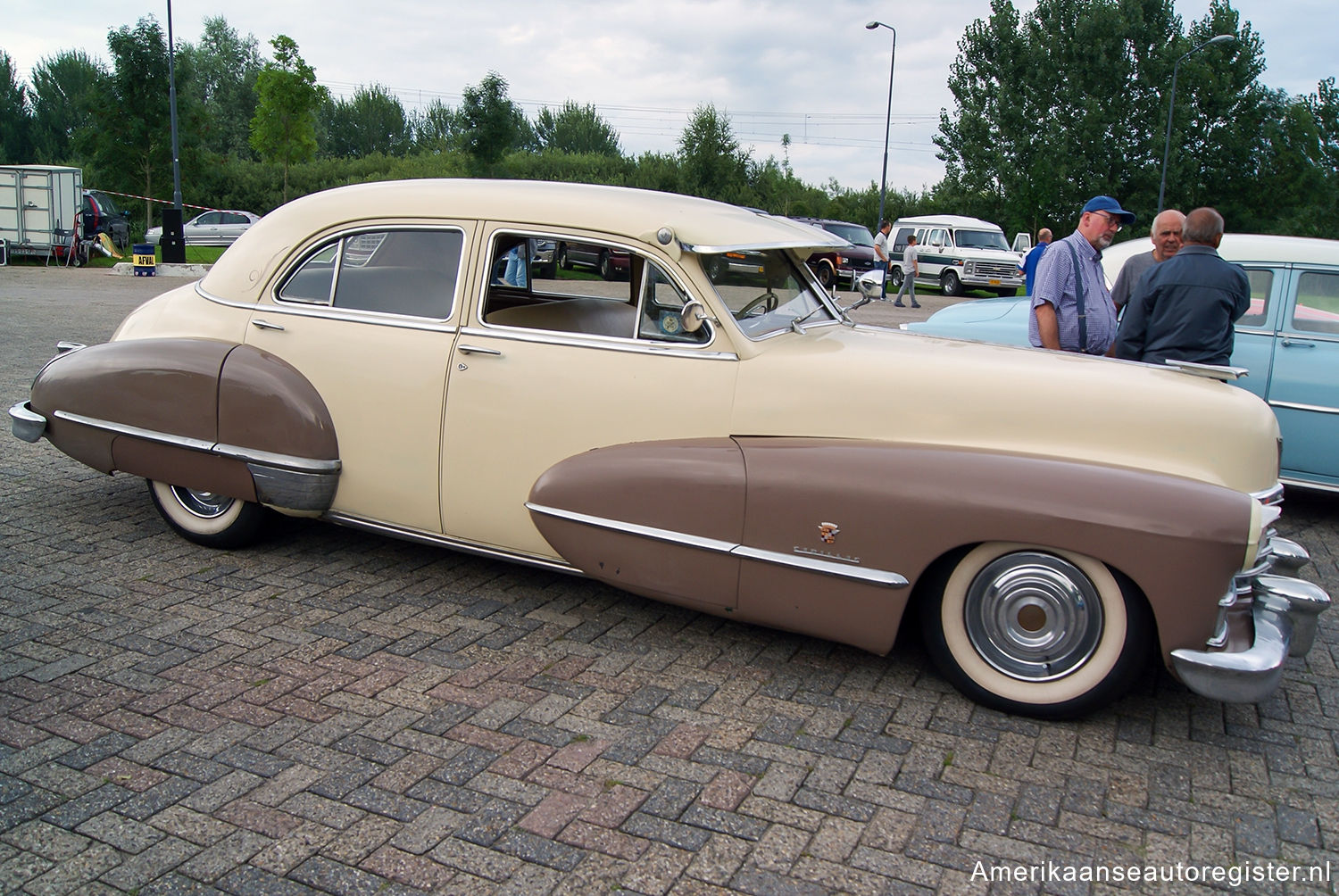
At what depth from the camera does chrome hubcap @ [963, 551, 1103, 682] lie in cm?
321

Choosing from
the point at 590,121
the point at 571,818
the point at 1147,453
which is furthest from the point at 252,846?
the point at 590,121

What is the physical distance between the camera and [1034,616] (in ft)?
10.7

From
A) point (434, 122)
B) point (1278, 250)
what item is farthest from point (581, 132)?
point (1278, 250)

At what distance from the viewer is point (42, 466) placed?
6.04 m

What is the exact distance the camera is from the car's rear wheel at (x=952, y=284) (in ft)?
81.6

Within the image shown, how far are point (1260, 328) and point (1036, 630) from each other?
382 centimetres

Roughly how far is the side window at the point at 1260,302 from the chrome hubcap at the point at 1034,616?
375 cm

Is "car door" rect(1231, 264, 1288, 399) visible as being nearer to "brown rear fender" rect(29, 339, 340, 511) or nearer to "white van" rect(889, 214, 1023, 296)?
"brown rear fender" rect(29, 339, 340, 511)

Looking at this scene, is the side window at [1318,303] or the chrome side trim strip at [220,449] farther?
the side window at [1318,303]

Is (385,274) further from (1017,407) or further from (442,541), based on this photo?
(1017,407)

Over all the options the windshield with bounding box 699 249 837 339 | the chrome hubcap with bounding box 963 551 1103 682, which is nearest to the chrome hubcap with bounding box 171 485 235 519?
the windshield with bounding box 699 249 837 339

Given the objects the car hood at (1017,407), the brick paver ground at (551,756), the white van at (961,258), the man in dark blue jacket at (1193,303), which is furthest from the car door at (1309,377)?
the white van at (961,258)

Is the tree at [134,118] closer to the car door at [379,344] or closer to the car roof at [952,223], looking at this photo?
the car roof at [952,223]

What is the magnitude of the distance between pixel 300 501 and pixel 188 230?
99.7ft
